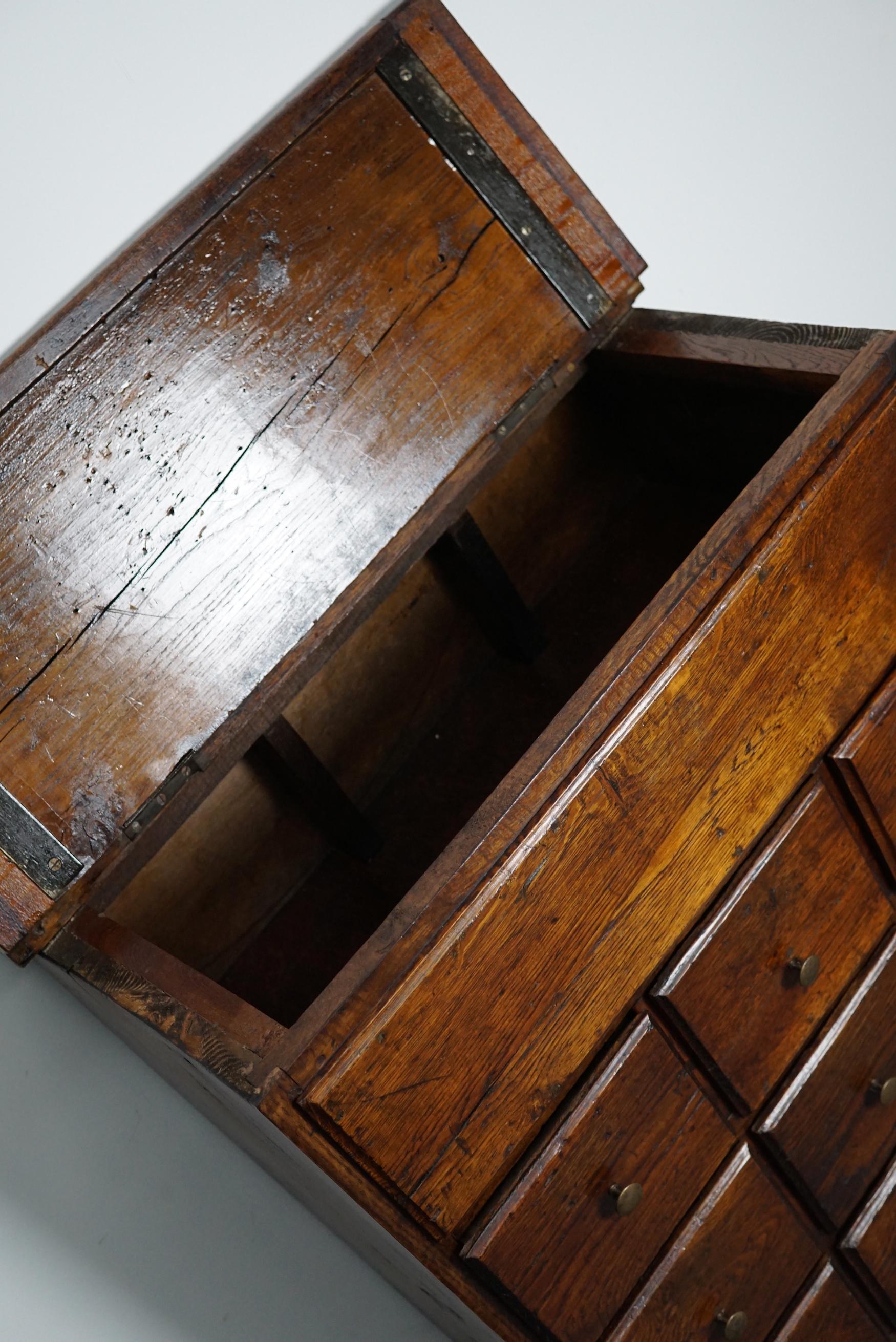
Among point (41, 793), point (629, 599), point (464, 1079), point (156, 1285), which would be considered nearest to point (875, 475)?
point (629, 599)

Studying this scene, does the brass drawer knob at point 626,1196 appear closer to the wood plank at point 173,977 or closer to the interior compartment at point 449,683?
the wood plank at point 173,977

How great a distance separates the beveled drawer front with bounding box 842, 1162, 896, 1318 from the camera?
1.22 metres

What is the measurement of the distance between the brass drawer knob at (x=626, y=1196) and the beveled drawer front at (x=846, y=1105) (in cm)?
19

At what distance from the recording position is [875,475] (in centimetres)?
117

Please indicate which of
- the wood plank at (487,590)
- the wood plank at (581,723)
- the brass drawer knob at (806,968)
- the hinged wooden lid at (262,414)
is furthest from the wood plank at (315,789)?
the brass drawer knob at (806,968)

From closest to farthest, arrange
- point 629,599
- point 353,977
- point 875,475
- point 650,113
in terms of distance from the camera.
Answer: point 353,977, point 875,475, point 629,599, point 650,113

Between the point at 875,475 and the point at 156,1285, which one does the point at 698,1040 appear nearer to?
the point at 875,475

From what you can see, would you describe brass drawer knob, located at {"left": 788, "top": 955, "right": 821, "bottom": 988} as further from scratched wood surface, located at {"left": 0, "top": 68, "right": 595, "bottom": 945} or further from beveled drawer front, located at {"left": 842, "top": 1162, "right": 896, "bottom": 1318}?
scratched wood surface, located at {"left": 0, "top": 68, "right": 595, "bottom": 945}

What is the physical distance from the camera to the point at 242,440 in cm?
121

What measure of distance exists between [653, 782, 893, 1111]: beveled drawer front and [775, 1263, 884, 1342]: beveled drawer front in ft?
0.81

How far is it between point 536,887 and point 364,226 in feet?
2.63

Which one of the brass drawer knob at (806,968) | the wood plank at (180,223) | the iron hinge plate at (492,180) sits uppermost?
the iron hinge plate at (492,180)

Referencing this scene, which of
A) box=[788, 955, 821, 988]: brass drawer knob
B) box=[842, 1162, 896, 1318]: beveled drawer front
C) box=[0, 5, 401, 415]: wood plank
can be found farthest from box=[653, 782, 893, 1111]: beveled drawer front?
box=[0, 5, 401, 415]: wood plank

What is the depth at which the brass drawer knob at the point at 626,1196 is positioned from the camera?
3.24ft
